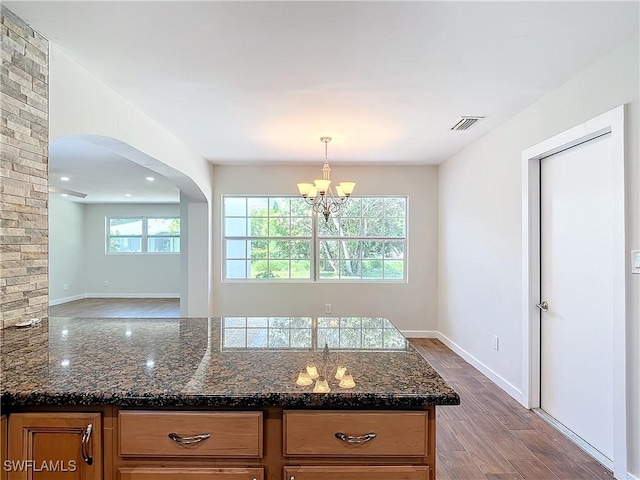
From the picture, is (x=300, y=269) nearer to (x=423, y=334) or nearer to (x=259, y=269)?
(x=259, y=269)

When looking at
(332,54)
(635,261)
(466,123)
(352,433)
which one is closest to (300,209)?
(466,123)

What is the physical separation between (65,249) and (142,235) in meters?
1.64

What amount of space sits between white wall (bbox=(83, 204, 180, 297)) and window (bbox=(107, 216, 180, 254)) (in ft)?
0.45

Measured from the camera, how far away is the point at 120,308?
24.9ft

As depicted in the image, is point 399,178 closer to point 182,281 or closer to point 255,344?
point 182,281

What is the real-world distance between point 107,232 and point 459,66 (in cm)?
937

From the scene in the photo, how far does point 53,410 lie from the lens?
105 cm

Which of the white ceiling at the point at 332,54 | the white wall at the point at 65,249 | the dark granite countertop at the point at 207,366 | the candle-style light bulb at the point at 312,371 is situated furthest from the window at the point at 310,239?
the white wall at the point at 65,249

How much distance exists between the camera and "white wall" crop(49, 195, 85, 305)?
7.90 meters

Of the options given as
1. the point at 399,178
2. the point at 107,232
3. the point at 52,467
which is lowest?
the point at 52,467

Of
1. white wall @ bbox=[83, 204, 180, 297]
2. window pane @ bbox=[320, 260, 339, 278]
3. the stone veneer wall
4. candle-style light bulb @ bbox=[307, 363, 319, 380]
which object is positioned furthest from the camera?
white wall @ bbox=[83, 204, 180, 297]

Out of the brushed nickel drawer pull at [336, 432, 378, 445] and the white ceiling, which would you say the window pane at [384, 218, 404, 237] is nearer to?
the white ceiling

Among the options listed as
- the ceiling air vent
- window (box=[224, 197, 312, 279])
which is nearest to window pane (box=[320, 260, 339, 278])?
window (box=[224, 197, 312, 279])

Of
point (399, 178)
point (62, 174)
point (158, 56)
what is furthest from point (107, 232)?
point (158, 56)
